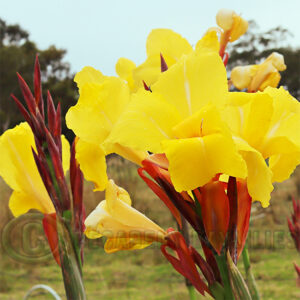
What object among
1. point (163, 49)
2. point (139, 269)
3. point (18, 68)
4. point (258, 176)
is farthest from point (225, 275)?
point (18, 68)

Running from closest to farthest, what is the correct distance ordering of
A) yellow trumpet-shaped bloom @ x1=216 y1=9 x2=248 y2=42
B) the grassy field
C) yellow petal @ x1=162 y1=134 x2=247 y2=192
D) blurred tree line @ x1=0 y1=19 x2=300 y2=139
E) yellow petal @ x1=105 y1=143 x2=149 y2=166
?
yellow petal @ x1=162 y1=134 x2=247 y2=192 < yellow petal @ x1=105 y1=143 x2=149 y2=166 < yellow trumpet-shaped bloom @ x1=216 y1=9 x2=248 y2=42 < the grassy field < blurred tree line @ x1=0 y1=19 x2=300 y2=139

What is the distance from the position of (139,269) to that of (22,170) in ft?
9.03

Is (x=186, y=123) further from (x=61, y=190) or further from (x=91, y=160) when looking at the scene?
(x=61, y=190)

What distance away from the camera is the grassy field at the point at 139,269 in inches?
107

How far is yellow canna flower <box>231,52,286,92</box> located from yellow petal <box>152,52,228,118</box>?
35 cm

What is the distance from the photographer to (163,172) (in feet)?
1.42

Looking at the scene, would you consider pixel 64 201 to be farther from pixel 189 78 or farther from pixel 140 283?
pixel 140 283

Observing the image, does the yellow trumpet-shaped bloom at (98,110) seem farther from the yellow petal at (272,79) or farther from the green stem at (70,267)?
the yellow petal at (272,79)

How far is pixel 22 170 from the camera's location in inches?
26.5

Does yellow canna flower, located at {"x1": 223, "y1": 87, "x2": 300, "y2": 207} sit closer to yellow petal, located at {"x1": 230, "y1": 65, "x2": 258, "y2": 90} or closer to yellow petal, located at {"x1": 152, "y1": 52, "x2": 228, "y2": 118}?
yellow petal, located at {"x1": 152, "y1": 52, "x2": 228, "y2": 118}

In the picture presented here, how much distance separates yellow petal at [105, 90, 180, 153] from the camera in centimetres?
40

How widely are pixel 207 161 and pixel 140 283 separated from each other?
2791 millimetres

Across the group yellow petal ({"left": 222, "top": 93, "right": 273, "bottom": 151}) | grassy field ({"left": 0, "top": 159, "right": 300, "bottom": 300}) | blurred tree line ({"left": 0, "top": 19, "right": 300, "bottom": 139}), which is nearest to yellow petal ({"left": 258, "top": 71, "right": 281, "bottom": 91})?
yellow petal ({"left": 222, "top": 93, "right": 273, "bottom": 151})

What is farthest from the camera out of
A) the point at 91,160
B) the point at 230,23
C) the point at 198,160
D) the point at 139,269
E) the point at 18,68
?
the point at 18,68
